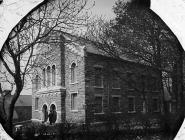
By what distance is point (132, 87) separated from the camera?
2336mm

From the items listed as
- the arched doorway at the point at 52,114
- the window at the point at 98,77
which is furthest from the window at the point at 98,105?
the arched doorway at the point at 52,114

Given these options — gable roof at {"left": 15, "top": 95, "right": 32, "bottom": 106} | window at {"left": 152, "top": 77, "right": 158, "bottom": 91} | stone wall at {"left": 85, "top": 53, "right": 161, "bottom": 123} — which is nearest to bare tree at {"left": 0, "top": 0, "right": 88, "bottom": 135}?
gable roof at {"left": 15, "top": 95, "right": 32, "bottom": 106}

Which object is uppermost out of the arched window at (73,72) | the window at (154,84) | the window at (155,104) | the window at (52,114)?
the arched window at (73,72)

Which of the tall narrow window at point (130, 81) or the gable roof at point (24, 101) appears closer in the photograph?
the tall narrow window at point (130, 81)

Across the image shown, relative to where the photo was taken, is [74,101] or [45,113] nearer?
[74,101]

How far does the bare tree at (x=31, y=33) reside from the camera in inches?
99.3

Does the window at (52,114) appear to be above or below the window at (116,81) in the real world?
below

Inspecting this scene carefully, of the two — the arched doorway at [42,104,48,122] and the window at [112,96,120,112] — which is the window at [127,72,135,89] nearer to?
the window at [112,96,120,112]

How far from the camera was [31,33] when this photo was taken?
2551mm

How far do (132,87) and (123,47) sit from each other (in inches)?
15.1

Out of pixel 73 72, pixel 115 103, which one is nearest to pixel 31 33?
pixel 73 72

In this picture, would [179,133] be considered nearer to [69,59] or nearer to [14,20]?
[69,59]

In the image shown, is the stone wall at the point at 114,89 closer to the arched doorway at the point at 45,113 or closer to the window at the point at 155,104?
the window at the point at 155,104

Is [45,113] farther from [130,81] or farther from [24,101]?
[130,81]
